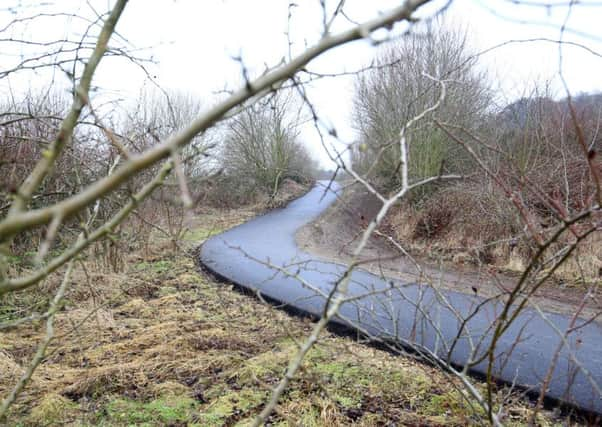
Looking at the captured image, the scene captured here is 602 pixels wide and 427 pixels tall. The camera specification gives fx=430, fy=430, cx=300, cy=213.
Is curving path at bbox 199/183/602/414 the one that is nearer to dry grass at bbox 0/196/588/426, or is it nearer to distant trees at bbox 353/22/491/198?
dry grass at bbox 0/196/588/426

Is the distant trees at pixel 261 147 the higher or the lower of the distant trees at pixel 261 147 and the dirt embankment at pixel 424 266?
the higher

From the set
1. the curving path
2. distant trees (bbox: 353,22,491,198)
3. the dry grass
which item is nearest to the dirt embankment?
the curving path

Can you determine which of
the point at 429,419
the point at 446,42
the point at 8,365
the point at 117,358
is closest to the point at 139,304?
the point at 117,358

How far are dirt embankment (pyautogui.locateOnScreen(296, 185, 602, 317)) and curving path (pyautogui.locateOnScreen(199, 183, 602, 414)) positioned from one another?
302mm

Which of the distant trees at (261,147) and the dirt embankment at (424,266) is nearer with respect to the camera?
the dirt embankment at (424,266)

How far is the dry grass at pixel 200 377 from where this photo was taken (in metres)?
3.26

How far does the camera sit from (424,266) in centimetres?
909

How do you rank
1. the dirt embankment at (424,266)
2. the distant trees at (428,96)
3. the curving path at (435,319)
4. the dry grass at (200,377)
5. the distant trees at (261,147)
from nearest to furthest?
the curving path at (435,319) → the dry grass at (200,377) → the dirt embankment at (424,266) → the distant trees at (428,96) → the distant trees at (261,147)

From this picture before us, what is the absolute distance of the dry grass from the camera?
3256 millimetres

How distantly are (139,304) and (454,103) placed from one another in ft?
34.4

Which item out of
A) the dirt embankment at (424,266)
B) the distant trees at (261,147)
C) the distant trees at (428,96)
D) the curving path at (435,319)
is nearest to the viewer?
the curving path at (435,319)

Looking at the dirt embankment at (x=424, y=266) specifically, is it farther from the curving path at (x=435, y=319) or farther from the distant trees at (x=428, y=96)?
the distant trees at (x=428, y=96)

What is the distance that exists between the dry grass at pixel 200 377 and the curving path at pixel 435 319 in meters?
0.35

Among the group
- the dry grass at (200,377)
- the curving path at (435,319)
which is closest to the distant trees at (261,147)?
the curving path at (435,319)
